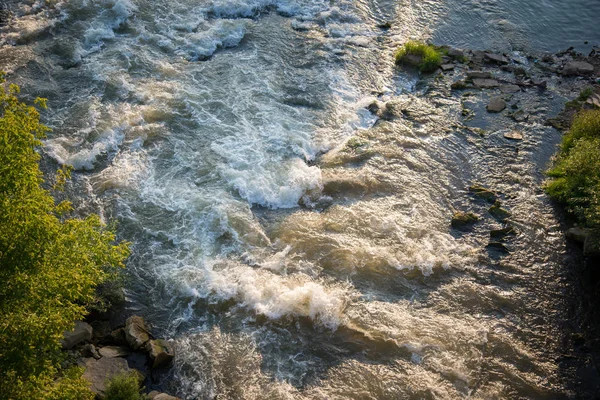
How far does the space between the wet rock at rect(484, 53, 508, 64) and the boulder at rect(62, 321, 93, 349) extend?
1000 inches

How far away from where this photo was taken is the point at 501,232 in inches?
815

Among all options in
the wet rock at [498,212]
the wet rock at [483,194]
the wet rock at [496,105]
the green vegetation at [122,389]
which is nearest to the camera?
the green vegetation at [122,389]

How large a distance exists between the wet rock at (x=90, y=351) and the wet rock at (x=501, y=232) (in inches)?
586

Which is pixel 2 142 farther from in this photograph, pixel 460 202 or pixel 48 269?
pixel 460 202

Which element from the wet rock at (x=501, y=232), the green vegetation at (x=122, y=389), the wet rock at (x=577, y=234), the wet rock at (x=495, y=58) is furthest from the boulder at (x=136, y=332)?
the wet rock at (x=495, y=58)

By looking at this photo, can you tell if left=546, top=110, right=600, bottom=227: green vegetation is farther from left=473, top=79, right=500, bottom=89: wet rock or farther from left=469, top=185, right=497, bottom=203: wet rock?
left=473, top=79, right=500, bottom=89: wet rock

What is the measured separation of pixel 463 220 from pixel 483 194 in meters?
2.12

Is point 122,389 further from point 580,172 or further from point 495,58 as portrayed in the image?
point 495,58

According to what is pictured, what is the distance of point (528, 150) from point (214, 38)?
17620mm

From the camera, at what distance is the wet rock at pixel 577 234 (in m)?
20.3

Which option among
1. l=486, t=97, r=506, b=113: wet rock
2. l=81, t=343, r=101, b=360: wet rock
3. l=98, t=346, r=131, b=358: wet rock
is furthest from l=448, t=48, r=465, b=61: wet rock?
l=81, t=343, r=101, b=360: wet rock

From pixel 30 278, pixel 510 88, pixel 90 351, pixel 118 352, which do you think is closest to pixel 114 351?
pixel 118 352

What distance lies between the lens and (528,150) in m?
24.8

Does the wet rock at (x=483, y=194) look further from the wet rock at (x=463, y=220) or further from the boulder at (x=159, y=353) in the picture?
the boulder at (x=159, y=353)
